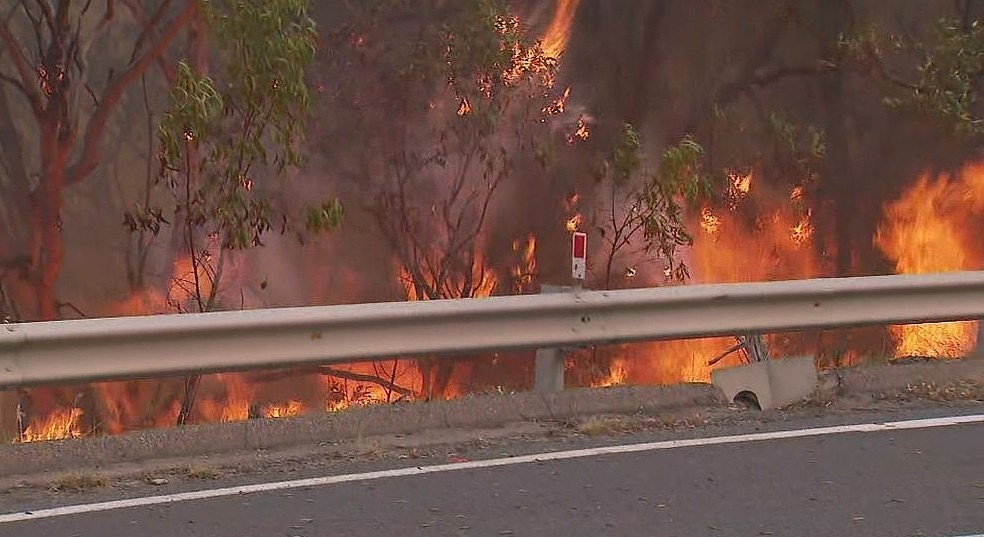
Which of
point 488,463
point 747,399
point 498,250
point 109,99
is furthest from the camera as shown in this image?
point 498,250

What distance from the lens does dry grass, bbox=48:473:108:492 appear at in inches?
233

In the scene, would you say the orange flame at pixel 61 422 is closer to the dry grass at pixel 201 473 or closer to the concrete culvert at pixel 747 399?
the dry grass at pixel 201 473

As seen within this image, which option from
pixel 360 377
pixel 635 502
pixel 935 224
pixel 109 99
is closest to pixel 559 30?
pixel 360 377

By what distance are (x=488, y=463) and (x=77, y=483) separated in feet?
5.86

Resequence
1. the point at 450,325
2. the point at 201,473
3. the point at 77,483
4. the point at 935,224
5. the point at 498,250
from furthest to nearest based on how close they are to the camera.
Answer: the point at 935,224 → the point at 498,250 → the point at 450,325 → the point at 201,473 → the point at 77,483

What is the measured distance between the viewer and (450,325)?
7012mm

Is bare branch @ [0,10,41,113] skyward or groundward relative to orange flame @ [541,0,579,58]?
groundward

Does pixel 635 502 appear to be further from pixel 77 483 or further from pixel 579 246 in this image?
pixel 77 483

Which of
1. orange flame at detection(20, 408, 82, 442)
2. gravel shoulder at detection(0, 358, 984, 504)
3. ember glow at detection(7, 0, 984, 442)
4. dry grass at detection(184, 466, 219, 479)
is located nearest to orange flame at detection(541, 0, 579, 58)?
ember glow at detection(7, 0, 984, 442)

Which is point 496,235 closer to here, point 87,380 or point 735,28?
point 735,28

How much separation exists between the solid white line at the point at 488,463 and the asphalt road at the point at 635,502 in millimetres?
57

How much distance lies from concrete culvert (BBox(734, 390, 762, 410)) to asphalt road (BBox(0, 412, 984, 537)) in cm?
105

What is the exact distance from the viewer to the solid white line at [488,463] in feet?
18.4

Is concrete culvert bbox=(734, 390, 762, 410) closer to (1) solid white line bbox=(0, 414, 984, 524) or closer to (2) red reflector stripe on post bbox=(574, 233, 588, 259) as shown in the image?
(1) solid white line bbox=(0, 414, 984, 524)
